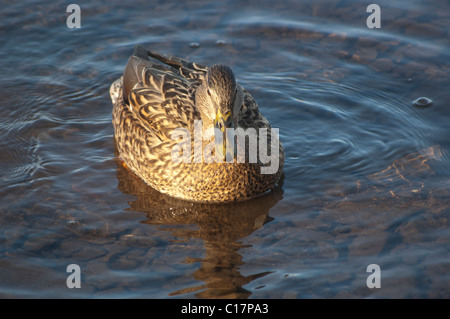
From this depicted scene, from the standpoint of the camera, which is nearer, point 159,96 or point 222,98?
point 222,98

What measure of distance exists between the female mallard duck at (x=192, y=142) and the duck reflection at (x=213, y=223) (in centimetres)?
11

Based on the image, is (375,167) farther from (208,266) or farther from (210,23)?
(210,23)

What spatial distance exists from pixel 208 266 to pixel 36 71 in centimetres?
525

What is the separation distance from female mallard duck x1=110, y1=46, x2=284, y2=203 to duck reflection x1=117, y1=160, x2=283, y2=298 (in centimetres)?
11

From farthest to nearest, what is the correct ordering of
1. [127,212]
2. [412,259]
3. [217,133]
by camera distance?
1. [127,212]
2. [217,133]
3. [412,259]

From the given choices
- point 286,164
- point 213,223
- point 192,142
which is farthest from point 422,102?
point 213,223

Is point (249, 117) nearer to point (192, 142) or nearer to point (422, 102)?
point (192, 142)

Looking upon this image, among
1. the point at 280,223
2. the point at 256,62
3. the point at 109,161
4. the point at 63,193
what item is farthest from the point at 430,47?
the point at 63,193

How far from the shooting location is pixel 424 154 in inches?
320

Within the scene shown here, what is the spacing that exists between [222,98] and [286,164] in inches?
70.3

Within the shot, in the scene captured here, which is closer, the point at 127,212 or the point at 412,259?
the point at 412,259

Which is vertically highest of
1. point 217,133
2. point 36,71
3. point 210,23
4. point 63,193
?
point 210,23

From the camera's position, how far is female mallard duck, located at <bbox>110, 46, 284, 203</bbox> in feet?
23.9

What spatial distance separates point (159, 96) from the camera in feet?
25.7
